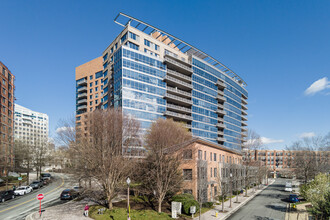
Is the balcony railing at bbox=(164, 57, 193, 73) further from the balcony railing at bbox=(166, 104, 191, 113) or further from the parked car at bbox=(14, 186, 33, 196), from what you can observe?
the parked car at bbox=(14, 186, 33, 196)

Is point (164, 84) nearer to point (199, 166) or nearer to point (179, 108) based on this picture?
point (179, 108)

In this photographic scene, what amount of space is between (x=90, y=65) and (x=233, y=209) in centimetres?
8889

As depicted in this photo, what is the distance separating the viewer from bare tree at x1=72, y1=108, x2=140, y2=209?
29156mm

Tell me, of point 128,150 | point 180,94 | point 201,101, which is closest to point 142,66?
point 180,94

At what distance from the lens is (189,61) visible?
84875mm

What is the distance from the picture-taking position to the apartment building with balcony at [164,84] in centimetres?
6344

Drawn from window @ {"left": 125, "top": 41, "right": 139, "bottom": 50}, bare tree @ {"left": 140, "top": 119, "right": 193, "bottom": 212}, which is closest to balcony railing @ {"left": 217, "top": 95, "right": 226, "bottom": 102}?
window @ {"left": 125, "top": 41, "right": 139, "bottom": 50}

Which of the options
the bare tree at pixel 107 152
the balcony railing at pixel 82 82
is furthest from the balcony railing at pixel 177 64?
the balcony railing at pixel 82 82

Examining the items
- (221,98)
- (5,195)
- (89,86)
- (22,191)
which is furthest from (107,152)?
(89,86)

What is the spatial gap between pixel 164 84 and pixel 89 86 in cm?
4482

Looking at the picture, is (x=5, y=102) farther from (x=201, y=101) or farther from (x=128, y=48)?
(x=201, y=101)

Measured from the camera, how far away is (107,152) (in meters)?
30.6

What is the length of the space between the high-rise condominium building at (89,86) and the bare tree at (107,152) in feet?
219

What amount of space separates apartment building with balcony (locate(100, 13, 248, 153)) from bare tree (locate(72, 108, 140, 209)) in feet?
79.1
